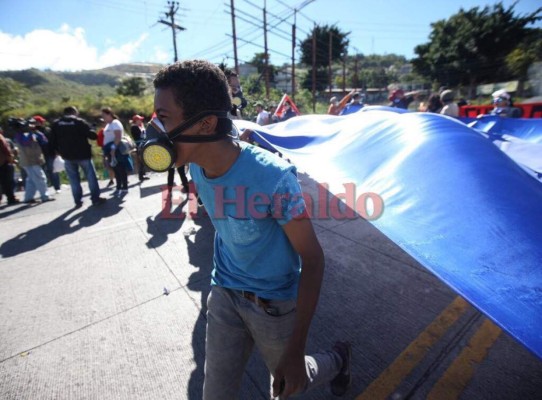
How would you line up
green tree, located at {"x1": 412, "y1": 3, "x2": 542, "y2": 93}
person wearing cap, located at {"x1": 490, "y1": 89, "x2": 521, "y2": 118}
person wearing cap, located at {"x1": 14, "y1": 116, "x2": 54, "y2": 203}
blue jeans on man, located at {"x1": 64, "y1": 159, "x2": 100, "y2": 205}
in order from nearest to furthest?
1. blue jeans on man, located at {"x1": 64, "y1": 159, "x2": 100, "y2": 205}
2. person wearing cap, located at {"x1": 14, "y1": 116, "x2": 54, "y2": 203}
3. person wearing cap, located at {"x1": 490, "y1": 89, "x2": 521, "y2": 118}
4. green tree, located at {"x1": 412, "y1": 3, "x2": 542, "y2": 93}

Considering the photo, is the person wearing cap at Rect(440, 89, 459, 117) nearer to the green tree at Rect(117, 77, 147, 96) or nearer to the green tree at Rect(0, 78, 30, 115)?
the green tree at Rect(0, 78, 30, 115)

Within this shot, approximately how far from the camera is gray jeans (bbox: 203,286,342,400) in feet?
4.48

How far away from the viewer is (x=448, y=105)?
231 inches

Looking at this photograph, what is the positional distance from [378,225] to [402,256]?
2.11 metres

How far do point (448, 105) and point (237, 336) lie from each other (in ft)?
21.1

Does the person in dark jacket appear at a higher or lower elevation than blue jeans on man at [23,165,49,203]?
higher

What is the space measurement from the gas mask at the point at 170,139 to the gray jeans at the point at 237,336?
75 cm

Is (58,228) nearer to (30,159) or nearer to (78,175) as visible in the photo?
(78,175)

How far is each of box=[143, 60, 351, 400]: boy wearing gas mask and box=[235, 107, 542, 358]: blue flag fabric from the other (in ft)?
2.44

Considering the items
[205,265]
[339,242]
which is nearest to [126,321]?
[205,265]

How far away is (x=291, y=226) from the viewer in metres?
1.15

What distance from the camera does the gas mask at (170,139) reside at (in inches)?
48.3

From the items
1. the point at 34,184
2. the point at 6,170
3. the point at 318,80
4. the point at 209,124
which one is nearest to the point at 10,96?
the point at 6,170

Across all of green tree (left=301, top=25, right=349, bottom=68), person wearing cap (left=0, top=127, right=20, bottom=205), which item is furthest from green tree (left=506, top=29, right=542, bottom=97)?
person wearing cap (left=0, top=127, right=20, bottom=205)
